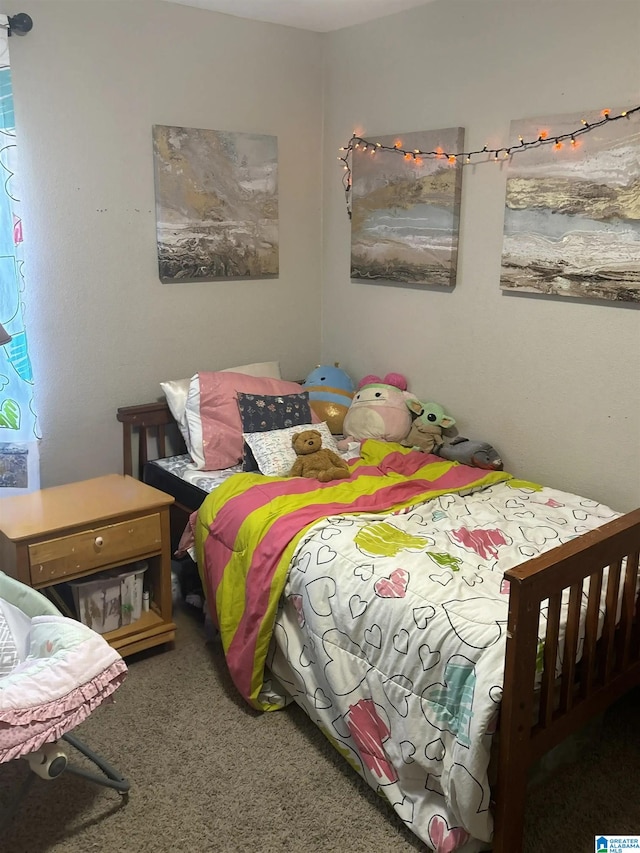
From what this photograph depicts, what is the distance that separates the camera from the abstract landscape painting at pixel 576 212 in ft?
7.72

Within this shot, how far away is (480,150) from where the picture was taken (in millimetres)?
A: 2801

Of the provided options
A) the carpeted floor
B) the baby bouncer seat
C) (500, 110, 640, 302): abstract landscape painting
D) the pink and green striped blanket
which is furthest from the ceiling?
the carpeted floor

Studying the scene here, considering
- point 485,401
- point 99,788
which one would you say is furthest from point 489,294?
point 99,788

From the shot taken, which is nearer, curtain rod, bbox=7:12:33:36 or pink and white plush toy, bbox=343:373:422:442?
curtain rod, bbox=7:12:33:36

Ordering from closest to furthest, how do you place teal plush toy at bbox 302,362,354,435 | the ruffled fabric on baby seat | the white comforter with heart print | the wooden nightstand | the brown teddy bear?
the ruffled fabric on baby seat → the white comforter with heart print → the wooden nightstand → the brown teddy bear → teal plush toy at bbox 302,362,354,435

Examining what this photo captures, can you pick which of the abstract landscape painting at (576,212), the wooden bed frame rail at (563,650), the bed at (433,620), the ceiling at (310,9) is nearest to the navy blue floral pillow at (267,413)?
the bed at (433,620)

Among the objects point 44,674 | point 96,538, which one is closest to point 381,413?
point 96,538

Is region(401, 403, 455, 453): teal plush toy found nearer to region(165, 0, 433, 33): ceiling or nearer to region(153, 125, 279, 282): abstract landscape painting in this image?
region(153, 125, 279, 282): abstract landscape painting

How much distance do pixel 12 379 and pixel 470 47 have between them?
211 cm

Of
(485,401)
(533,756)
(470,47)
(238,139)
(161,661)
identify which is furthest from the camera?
(238,139)

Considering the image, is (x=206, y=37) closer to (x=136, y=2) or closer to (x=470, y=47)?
(x=136, y=2)

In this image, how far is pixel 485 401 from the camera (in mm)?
2957

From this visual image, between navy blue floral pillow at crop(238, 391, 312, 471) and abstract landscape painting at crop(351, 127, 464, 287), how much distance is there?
2.39ft

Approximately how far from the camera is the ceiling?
292cm
